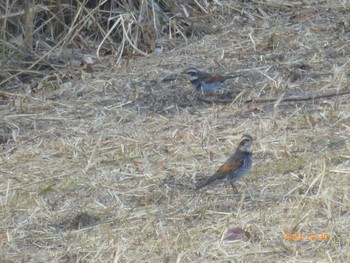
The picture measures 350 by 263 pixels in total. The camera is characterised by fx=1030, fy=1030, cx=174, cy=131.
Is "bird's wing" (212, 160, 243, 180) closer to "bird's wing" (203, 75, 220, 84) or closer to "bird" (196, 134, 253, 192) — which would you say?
"bird" (196, 134, 253, 192)

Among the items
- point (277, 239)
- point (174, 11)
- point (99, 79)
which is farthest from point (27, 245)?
point (174, 11)

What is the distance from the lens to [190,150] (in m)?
8.37

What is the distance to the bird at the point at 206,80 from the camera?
9.67 meters

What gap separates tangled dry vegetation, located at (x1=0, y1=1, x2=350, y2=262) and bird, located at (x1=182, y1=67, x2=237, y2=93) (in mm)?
105

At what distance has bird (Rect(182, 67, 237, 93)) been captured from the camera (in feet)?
31.7

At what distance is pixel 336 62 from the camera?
33.4 feet

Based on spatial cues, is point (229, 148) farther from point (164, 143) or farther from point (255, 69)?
point (255, 69)

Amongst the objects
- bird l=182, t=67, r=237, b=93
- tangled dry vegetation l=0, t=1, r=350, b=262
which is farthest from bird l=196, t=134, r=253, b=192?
bird l=182, t=67, r=237, b=93

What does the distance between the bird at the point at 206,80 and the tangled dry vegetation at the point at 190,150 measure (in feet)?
0.34

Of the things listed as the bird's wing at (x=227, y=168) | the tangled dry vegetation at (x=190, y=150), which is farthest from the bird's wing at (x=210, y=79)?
the bird's wing at (x=227, y=168)

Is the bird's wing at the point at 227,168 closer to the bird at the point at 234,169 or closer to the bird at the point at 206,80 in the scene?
the bird at the point at 234,169

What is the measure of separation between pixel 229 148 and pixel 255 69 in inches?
84.3

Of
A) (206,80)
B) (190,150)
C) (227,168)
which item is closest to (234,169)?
(227,168)

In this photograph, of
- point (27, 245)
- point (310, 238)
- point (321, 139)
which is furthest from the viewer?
point (321, 139)
